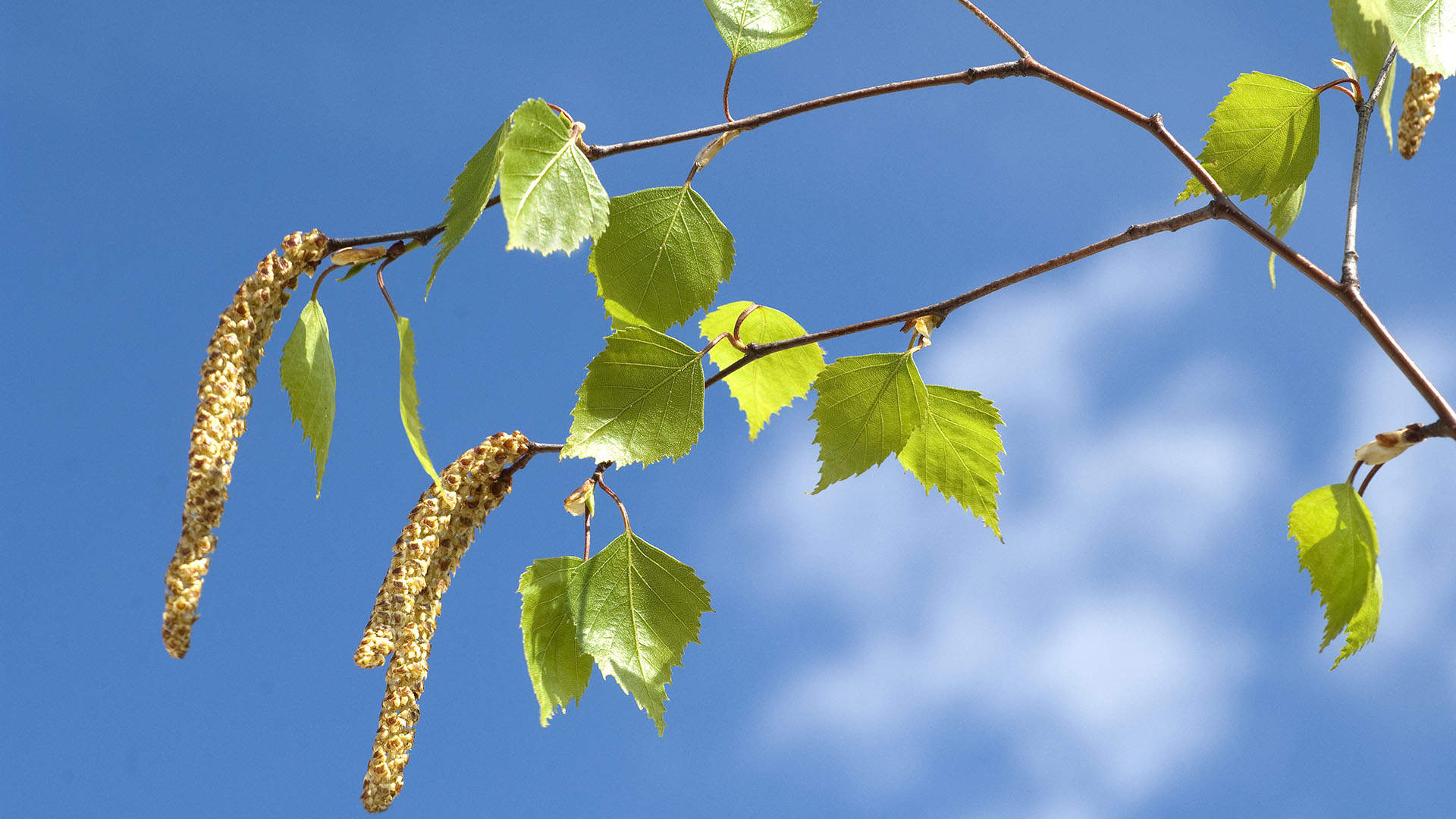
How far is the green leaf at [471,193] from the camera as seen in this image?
0.71 m

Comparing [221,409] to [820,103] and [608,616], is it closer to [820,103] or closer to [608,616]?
[608,616]

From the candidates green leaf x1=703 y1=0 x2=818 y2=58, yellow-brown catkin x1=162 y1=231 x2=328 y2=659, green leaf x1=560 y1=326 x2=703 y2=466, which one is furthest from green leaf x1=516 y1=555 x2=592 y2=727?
green leaf x1=703 y1=0 x2=818 y2=58

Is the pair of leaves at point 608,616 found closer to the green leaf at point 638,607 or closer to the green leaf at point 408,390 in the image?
the green leaf at point 638,607

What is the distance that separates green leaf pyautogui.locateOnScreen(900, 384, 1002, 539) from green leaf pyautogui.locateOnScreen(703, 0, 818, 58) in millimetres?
330

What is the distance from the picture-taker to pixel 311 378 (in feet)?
2.92

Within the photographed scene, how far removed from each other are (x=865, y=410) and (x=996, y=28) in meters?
0.32

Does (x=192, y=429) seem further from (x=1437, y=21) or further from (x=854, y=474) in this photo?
(x=1437, y=21)

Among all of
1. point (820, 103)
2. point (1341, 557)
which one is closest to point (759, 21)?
point (820, 103)

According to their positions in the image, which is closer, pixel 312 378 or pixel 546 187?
pixel 546 187

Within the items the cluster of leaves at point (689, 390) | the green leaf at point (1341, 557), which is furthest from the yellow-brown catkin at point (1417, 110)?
the green leaf at point (1341, 557)

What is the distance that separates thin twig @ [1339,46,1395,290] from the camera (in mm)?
818

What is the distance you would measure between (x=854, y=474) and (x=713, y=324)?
28 cm

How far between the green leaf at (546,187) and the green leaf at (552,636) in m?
0.32

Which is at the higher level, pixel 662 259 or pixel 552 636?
pixel 662 259
